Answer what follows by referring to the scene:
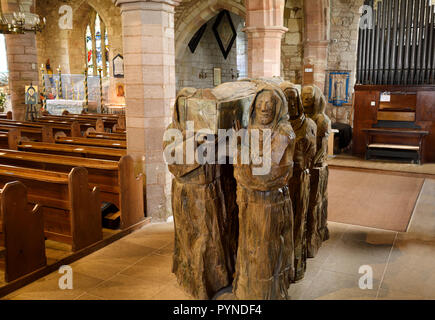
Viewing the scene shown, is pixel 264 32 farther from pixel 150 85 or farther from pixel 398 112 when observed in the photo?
pixel 398 112

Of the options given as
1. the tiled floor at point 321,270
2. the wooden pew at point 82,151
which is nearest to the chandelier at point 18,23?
the wooden pew at point 82,151

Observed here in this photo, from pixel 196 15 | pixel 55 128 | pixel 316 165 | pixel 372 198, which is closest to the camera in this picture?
pixel 316 165

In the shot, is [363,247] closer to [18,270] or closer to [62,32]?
[18,270]

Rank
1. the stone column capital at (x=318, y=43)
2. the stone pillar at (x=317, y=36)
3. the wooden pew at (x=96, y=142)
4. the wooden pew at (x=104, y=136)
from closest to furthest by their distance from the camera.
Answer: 1. the wooden pew at (x=96, y=142)
2. the wooden pew at (x=104, y=136)
3. the stone pillar at (x=317, y=36)
4. the stone column capital at (x=318, y=43)

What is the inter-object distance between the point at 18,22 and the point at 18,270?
5.45 m

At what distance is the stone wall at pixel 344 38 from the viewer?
1052 cm

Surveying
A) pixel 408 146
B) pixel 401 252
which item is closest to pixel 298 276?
pixel 401 252

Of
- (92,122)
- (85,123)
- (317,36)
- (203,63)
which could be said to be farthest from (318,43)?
(85,123)

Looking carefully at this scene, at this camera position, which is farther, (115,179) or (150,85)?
(150,85)

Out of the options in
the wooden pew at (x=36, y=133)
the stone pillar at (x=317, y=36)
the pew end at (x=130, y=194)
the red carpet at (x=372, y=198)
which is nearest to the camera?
the pew end at (x=130, y=194)

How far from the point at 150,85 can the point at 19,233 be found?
2154 millimetres

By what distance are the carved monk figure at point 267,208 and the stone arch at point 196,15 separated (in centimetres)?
1040

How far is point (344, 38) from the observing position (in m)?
10.7

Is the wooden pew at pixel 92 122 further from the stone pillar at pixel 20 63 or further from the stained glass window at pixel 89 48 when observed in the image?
the stained glass window at pixel 89 48
